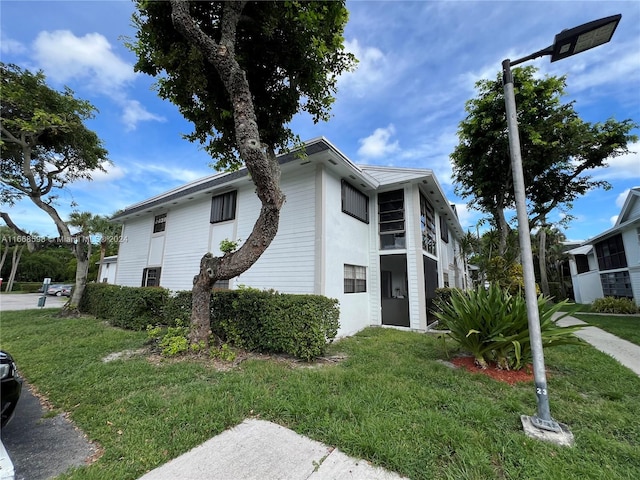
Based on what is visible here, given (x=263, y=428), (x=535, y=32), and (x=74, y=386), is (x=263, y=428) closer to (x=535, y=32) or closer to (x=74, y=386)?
(x=74, y=386)

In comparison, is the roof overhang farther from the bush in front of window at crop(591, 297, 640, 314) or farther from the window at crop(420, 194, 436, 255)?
the window at crop(420, 194, 436, 255)

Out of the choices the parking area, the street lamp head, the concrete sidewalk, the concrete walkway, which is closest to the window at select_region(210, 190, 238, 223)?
the concrete sidewalk

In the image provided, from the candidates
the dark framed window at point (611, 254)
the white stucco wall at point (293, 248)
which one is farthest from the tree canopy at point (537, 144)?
the white stucco wall at point (293, 248)

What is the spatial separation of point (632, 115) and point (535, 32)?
12.5m

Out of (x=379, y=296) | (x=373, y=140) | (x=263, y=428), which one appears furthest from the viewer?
(x=373, y=140)

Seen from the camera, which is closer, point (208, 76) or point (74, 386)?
point (74, 386)

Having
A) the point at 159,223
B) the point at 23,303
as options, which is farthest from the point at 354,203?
the point at 23,303

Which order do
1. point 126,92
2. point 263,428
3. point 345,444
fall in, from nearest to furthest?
point 345,444, point 263,428, point 126,92

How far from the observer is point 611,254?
17641 mm

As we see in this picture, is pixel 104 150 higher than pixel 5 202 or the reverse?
higher

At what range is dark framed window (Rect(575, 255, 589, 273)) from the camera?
74.6 ft

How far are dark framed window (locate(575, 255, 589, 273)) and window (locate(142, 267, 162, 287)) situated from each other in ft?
107

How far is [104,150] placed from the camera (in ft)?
40.5

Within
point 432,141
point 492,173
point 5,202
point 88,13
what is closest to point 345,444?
point 88,13
